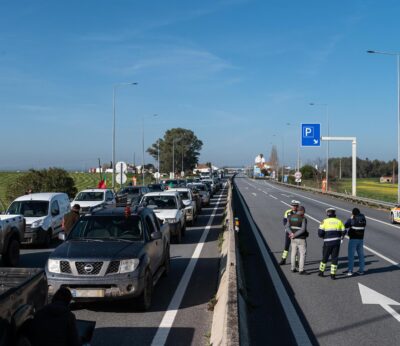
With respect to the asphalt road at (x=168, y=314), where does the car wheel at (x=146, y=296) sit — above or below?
above

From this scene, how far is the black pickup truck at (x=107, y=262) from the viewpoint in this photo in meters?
8.05

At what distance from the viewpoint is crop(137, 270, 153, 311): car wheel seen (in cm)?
840

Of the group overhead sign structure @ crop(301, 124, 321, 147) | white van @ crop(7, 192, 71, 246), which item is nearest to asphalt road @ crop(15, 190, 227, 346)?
white van @ crop(7, 192, 71, 246)

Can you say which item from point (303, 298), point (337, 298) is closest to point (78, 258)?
point (303, 298)

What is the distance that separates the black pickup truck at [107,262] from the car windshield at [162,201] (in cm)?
895

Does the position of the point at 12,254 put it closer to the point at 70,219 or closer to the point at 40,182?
the point at 70,219

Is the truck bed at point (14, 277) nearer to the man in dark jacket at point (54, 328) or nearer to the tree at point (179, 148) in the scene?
the man in dark jacket at point (54, 328)

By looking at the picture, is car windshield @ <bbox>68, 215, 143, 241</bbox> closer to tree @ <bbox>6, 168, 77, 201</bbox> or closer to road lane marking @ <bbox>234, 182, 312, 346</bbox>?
road lane marking @ <bbox>234, 182, 312, 346</bbox>

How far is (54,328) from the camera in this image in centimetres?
472

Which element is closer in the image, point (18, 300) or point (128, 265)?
point (18, 300)

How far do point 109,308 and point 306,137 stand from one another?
37785 millimetres

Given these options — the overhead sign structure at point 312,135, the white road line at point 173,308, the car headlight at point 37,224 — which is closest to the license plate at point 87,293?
the white road line at point 173,308

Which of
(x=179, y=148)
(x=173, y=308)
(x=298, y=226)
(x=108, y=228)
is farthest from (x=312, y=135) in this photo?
(x=179, y=148)

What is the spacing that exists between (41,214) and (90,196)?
7.78 meters
